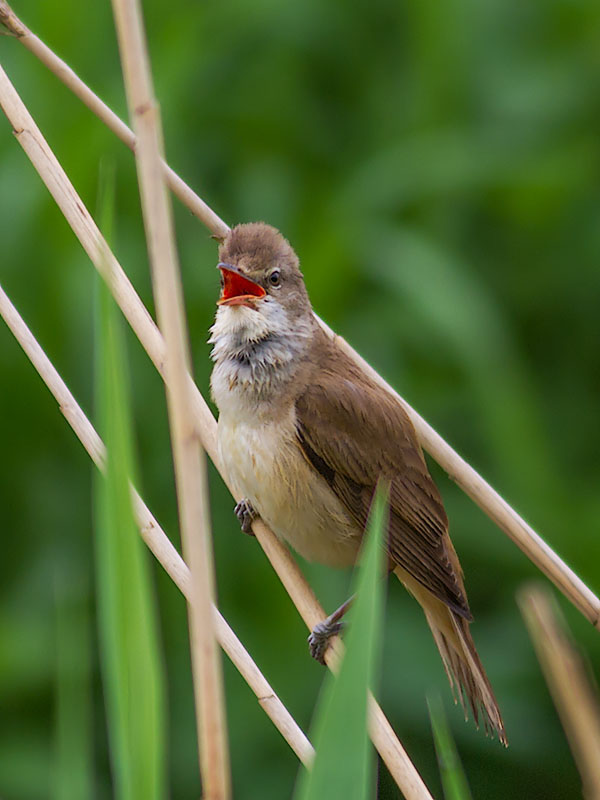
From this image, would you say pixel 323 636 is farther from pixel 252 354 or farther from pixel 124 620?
pixel 124 620

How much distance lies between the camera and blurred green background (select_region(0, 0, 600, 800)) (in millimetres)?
3361

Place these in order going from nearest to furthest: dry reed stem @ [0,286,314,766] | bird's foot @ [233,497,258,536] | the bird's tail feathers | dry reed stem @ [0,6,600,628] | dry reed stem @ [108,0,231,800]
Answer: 1. dry reed stem @ [108,0,231,800]
2. dry reed stem @ [0,286,314,766]
3. dry reed stem @ [0,6,600,628]
4. the bird's tail feathers
5. bird's foot @ [233,497,258,536]

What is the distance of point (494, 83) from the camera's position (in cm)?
423

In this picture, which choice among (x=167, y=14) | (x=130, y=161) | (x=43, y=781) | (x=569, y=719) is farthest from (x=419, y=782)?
(x=167, y=14)

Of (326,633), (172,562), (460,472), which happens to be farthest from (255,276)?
(172,562)

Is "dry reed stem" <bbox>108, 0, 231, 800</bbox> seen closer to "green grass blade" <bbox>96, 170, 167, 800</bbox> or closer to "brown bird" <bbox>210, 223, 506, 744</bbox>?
"green grass blade" <bbox>96, 170, 167, 800</bbox>

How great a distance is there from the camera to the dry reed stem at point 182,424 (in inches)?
48.8

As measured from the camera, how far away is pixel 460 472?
224 centimetres

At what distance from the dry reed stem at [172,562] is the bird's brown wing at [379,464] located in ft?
2.55

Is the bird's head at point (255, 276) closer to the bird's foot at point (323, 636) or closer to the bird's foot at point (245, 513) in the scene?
the bird's foot at point (245, 513)

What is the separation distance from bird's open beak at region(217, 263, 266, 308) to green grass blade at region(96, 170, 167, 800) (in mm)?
1425

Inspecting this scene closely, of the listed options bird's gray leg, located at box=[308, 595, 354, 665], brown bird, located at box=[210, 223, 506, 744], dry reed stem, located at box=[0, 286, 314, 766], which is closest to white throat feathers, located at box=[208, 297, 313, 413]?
brown bird, located at box=[210, 223, 506, 744]

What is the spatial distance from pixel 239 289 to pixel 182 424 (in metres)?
1.37

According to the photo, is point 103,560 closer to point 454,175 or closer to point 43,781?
point 43,781
